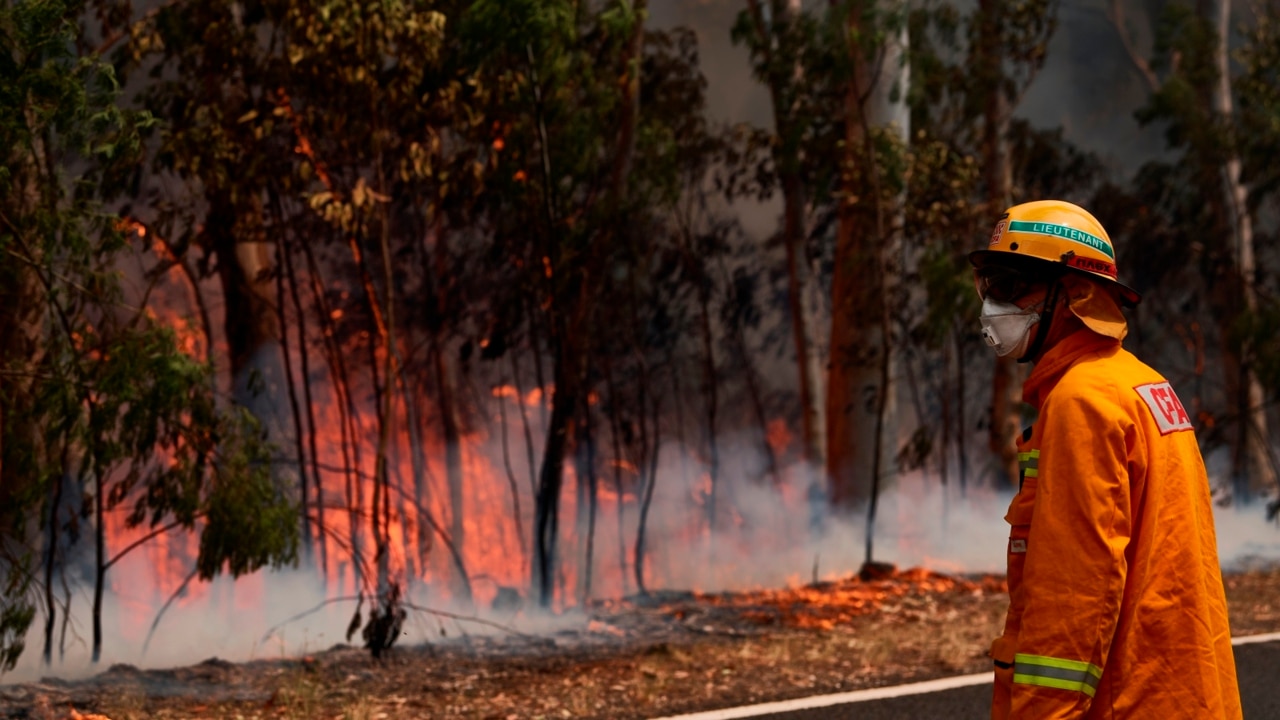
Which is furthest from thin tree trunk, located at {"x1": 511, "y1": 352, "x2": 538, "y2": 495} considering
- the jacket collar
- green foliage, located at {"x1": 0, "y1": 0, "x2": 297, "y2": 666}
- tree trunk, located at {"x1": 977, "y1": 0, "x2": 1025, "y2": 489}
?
the jacket collar

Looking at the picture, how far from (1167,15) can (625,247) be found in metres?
9.48

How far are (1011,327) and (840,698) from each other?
382 cm

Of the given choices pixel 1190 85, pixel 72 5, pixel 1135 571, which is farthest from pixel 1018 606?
pixel 1190 85

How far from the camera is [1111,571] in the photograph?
245 cm

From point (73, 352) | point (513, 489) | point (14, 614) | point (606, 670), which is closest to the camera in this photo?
point (73, 352)

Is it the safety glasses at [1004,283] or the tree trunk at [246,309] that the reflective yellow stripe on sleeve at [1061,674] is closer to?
the safety glasses at [1004,283]

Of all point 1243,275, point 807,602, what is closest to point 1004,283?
point 807,602

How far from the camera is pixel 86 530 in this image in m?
12.1

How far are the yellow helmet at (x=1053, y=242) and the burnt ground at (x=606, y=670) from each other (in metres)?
3.71

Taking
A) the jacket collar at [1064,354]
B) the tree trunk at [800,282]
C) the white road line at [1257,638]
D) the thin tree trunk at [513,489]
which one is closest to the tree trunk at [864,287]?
the tree trunk at [800,282]

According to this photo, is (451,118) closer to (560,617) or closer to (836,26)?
(560,617)

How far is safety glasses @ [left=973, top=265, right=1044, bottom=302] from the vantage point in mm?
2826

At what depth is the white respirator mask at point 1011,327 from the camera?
9.23 feet

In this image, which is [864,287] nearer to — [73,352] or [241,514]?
[241,514]
